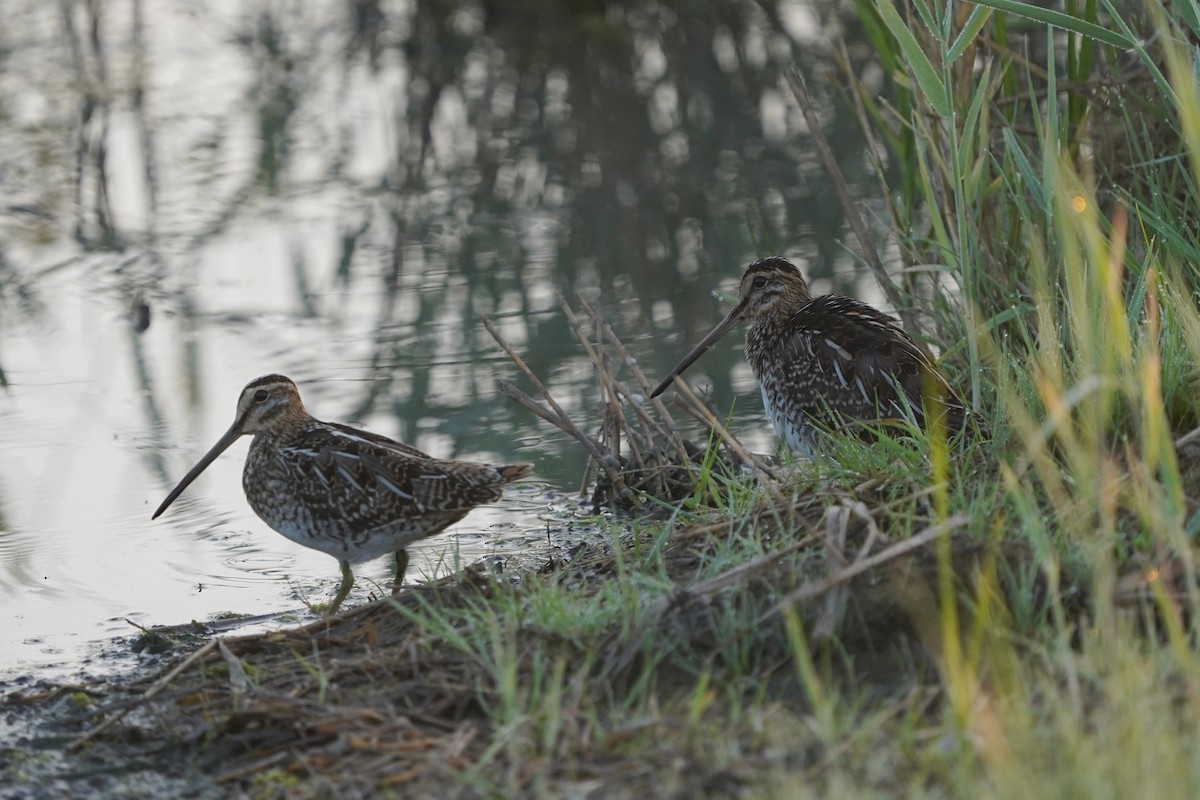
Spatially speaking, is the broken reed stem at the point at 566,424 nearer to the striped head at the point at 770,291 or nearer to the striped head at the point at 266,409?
the striped head at the point at 770,291

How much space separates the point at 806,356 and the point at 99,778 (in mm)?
2897

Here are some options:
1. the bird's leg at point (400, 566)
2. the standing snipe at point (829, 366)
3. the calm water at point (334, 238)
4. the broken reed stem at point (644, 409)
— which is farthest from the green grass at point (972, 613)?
the calm water at point (334, 238)

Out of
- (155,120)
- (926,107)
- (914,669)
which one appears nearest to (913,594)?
(914,669)

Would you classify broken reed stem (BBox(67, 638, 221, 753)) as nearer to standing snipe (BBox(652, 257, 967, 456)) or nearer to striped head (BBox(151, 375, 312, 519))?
striped head (BBox(151, 375, 312, 519))

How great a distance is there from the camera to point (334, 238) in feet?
31.9

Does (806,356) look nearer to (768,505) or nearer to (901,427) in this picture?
(901,427)

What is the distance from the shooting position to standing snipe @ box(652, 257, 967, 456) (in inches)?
212

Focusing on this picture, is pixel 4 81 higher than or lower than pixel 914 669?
higher

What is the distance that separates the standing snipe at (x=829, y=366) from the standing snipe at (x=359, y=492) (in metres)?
0.83

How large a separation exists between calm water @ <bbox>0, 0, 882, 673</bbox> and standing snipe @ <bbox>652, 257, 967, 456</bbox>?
42cm

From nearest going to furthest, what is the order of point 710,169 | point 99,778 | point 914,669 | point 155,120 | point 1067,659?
1. point 1067,659
2. point 914,669
3. point 99,778
4. point 710,169
5. point 155,120

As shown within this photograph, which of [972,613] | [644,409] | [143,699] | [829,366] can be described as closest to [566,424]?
[644,409]

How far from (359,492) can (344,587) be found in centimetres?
33

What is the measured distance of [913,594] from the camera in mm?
3838
